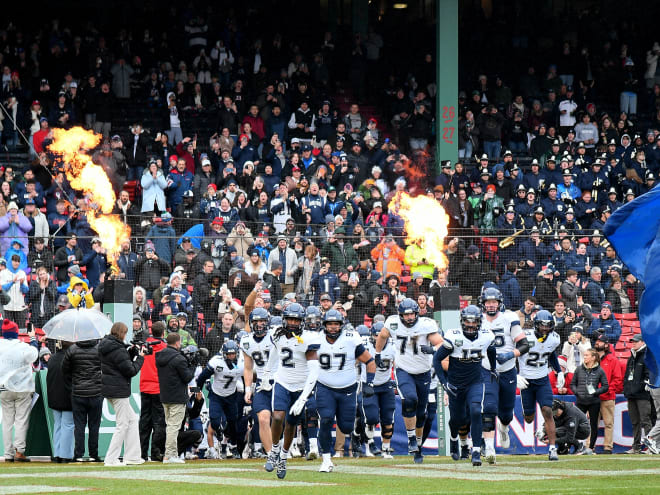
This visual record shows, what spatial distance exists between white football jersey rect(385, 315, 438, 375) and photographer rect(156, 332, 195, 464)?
294 centimetres

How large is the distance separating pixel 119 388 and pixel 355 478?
13.3 ft

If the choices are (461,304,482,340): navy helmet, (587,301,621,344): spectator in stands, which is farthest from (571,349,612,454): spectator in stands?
(461,304,482,340): navy helmet

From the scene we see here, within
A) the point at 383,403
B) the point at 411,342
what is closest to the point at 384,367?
the point at 383,403

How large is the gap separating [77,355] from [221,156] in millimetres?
8288

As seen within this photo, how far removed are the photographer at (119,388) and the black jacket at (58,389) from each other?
35.1 inches

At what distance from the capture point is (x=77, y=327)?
16750mm

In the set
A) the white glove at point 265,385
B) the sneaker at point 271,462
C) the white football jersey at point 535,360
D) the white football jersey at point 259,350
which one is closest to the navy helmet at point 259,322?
the white football jersey at point 259,350

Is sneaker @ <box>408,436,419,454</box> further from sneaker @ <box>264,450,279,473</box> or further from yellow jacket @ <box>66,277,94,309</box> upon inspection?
yellow jacket @ <box>66,277,94,309</box>

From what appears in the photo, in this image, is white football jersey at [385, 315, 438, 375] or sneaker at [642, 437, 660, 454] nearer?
white football jersey at [385, 315, 438, 375]

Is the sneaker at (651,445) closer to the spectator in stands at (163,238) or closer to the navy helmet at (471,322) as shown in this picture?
the navy helmet at (471,322)

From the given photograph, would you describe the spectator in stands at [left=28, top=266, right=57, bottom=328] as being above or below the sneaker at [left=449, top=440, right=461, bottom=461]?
above

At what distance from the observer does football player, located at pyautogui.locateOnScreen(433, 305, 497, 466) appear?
16.1 metres

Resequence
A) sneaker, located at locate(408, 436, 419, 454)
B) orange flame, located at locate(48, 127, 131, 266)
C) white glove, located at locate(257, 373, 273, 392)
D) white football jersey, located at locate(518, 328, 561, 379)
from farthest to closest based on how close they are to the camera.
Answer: orange flame, located at locate(48, 127, 131, 266)
white football jersey, located at locate(518, 328, 561, 379)
sneaker, located at locate(408, 436, 419, 454)
white glove, located at locate(257, 373, 273, 392)

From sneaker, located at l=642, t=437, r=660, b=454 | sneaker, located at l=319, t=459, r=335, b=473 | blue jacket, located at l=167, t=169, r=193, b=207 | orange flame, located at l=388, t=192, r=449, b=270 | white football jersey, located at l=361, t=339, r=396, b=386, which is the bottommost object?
sneaker, located at l=319, t=459, r=335, b=473
